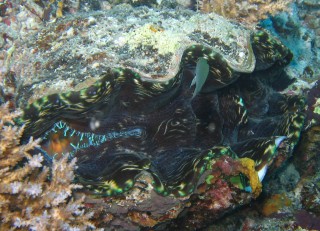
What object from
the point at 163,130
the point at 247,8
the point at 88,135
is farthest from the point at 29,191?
the point at 247,8

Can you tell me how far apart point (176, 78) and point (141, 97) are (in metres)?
0.44

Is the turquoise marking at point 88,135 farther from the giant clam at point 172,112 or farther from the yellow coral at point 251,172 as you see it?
the yellow coral at point 251,172

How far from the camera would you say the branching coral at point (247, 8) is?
3.85 m

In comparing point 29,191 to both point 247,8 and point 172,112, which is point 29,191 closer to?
point 172,112

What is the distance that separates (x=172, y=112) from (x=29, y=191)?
1.76 metres

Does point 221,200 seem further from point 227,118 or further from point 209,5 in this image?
point 209,5

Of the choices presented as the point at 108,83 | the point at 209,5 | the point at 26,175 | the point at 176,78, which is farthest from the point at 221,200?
the point at 209,5

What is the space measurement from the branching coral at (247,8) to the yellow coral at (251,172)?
1998mm

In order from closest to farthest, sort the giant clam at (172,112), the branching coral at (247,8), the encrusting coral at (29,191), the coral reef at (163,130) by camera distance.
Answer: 1. the encrusting coral at (29,191)
2. the coral reef at (163,130)
3. the giant clam at (172,112)
4. the branching coral at (247,8)

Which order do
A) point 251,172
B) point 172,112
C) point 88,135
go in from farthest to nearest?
point 172,112 → point 88,135 → point 251,172

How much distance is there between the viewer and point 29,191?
6.69 feet

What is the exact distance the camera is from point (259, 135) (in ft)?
11.6

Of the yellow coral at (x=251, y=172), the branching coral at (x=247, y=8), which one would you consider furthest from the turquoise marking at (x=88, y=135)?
the branching coral at (x=247, y=8)

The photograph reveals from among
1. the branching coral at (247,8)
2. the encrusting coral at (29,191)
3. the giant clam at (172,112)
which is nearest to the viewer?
the encrusting coral at (29,191)
